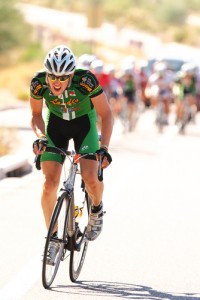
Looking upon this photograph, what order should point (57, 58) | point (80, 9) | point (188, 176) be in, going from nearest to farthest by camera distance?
point (57, 58) < point (188, 176) < point (80, 9)

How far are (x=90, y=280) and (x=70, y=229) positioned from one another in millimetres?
479

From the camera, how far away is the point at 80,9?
108 meters

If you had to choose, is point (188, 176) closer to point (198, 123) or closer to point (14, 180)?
point (14, 180)

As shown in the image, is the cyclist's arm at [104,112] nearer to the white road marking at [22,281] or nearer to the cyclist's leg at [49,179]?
the cyclist's leg at [49,179]

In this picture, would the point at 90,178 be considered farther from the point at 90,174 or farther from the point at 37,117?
the point at 37,117

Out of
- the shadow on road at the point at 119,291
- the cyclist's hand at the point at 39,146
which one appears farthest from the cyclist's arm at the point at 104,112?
the shadow on road at the point at 119,291

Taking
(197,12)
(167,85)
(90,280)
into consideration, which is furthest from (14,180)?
(197,12)

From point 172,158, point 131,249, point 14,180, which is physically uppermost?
point 131,249

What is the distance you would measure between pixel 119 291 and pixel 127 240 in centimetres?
231

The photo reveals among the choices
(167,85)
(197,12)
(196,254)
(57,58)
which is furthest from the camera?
(197,12)

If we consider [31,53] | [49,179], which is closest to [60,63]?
[49,179]

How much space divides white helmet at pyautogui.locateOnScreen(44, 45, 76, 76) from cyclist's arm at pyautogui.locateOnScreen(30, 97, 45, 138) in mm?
489

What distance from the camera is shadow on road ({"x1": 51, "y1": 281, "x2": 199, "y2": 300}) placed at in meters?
8.19

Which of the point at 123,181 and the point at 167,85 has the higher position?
the point at 123,181
